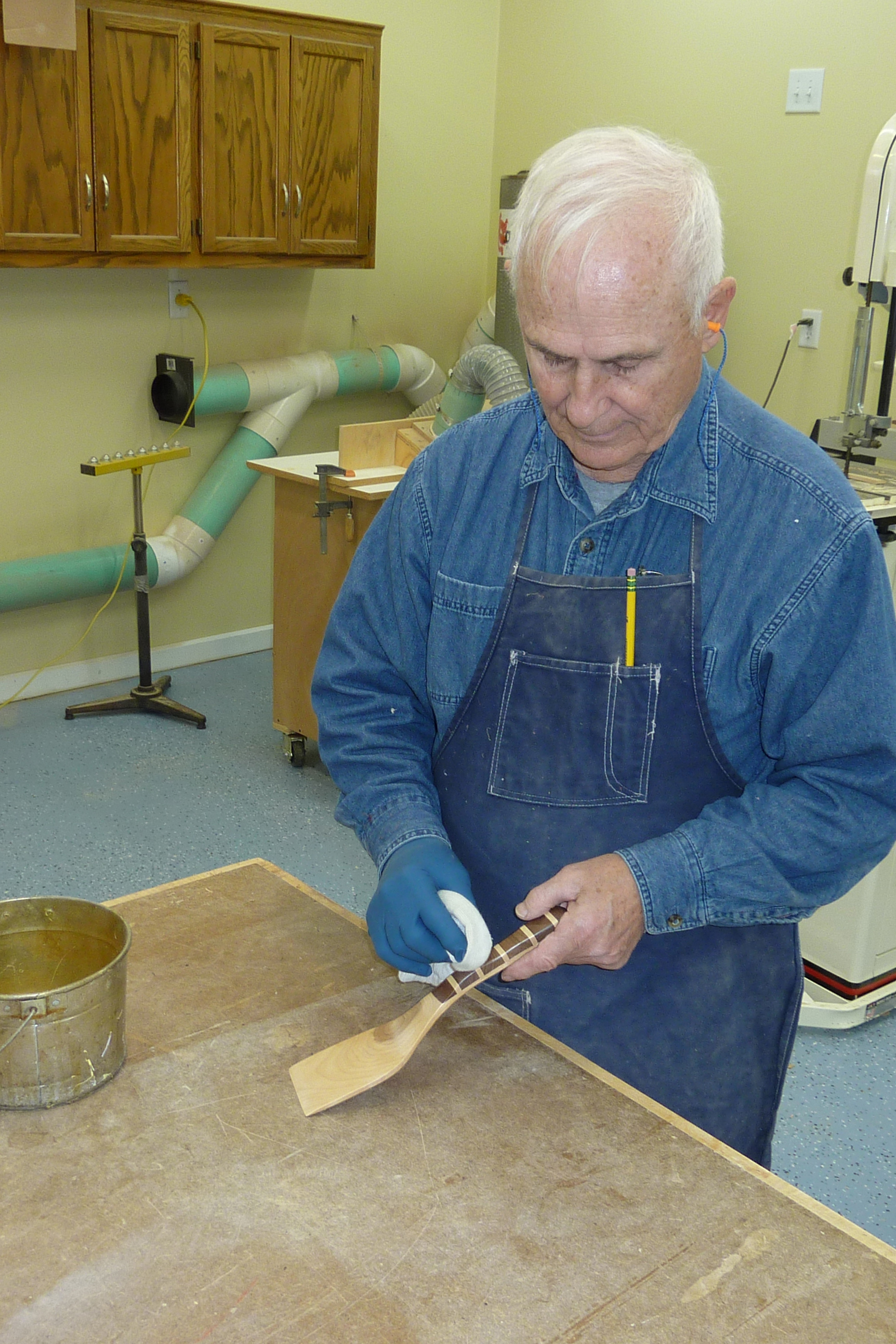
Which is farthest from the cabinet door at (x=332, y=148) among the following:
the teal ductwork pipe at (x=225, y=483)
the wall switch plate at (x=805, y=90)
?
the wall switch plate at (x=805, y=90)

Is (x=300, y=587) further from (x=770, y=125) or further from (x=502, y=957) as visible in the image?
(x=502, y=957)

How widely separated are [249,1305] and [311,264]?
378 centimetres

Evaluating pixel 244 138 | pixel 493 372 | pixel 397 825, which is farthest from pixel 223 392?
pixel 397 825

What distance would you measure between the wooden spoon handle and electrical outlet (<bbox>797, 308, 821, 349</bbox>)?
309 centimetres

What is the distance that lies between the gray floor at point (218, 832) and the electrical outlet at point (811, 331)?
199 centimetres

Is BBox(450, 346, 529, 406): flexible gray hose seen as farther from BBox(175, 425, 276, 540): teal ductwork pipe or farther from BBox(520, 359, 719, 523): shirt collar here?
BBox(520, 359, 719, 523): shirt collar

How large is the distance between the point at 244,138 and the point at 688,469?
310cm

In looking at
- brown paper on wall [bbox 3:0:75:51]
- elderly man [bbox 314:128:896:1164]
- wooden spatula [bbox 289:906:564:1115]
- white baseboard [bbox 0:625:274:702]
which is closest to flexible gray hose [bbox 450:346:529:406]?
white baseboard [bbox 0:625:274:702]

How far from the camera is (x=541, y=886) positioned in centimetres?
115

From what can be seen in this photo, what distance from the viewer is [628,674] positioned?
1.22 m

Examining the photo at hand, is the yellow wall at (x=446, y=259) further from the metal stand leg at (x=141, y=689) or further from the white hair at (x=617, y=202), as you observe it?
the white hair at (x=617, y=202)

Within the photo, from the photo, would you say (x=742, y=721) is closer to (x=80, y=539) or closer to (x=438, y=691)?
(x=438, y=691)

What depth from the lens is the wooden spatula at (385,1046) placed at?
107 cm

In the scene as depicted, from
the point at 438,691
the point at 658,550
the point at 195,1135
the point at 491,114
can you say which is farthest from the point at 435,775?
the point at 491,114
